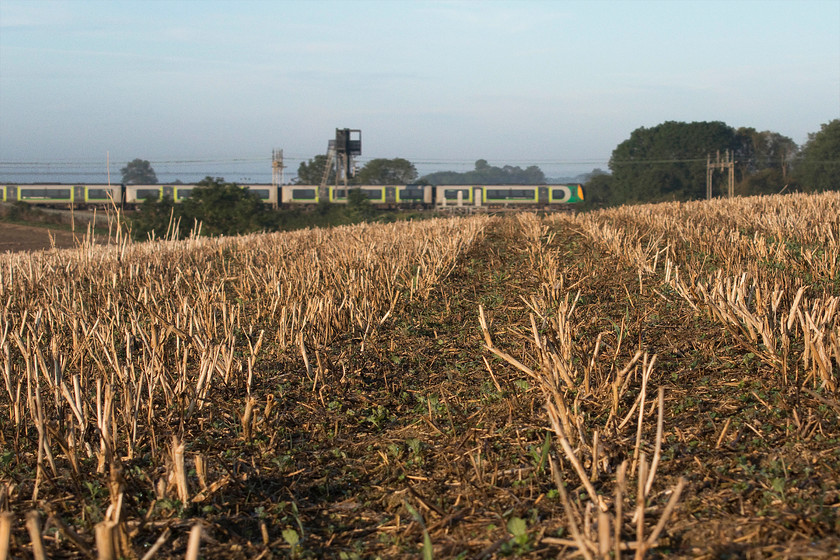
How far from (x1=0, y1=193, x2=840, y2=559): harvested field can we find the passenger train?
177 feet

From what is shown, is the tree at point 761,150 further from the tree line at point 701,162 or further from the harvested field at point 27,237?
the harvested field at point 27,237

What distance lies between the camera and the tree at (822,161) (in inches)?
2182

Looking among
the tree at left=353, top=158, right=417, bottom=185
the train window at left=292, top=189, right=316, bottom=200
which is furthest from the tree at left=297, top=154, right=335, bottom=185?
the train window at left=292, top=189, right=316, bottom=200

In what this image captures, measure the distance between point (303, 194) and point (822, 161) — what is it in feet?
136

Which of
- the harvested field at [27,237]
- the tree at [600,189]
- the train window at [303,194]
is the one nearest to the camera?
the harvested field at [27,237]

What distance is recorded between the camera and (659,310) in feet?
17.6

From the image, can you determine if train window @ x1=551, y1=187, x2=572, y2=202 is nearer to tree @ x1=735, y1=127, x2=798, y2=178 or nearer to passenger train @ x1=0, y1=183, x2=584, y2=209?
passenger train @ x1=0, y1=183, x2=584, y2=209

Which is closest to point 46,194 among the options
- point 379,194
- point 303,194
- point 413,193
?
point 303,194

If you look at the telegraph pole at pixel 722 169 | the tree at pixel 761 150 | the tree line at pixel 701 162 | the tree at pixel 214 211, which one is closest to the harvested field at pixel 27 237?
the tree at pixel 214 211

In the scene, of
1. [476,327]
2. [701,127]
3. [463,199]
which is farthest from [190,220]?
[701,127]

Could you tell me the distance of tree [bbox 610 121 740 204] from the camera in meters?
66.2

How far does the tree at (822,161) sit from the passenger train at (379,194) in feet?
56.1

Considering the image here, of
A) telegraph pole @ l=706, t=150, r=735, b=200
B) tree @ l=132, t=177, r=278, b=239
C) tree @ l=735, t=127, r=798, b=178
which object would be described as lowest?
tree @ l=132, t=177, r=278, b=239

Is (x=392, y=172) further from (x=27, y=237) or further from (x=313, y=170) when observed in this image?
(x=27, y=237)
